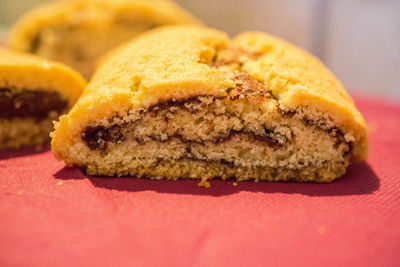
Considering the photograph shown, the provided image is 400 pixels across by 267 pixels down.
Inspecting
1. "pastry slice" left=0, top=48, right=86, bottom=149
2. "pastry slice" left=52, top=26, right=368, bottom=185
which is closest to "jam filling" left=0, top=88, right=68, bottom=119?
"pastry slice" left=0, top=48, right=86, bottom=149

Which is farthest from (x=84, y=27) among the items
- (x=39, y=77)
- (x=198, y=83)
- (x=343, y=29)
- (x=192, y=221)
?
(x=343, y=29)

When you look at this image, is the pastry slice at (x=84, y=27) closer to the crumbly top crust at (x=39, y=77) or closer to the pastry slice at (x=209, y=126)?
the crumbly top crust at (x=39, y=77)

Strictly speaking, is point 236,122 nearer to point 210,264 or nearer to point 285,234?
point 285,234

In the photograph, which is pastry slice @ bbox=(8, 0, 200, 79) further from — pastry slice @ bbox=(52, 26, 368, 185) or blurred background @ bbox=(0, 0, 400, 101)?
blurred background @ bbox=(0, 0, 400, 101)

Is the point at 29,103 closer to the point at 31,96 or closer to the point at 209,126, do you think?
the point at 31,96

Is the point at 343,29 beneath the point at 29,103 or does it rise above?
beneath

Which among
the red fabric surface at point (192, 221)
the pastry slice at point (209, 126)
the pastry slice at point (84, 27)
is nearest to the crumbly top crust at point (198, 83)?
the pastry slice at point (209, 126)

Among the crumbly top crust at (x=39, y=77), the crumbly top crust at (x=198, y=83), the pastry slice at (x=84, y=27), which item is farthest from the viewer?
the pastry slice at (x=84, y=27)
